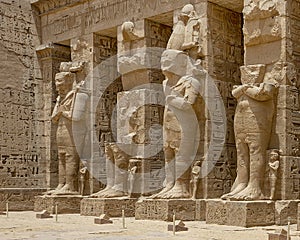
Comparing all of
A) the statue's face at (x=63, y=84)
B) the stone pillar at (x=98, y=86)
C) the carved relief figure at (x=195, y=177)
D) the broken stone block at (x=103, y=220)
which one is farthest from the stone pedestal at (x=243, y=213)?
the statue's face at (x=63, y=84)

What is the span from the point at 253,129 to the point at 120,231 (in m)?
2.74

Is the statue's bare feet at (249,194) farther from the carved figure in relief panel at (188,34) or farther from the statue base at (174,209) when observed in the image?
the carved figure in relief panel at (188,34)

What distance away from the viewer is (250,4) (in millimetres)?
10352

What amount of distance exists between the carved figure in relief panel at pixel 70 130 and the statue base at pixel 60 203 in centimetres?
19

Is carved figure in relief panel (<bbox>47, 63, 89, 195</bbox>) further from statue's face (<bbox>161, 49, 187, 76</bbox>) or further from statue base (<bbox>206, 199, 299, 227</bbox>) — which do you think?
statue base (<bbox>206, 199, 299, 227</bbox>)

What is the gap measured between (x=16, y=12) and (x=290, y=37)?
26.2 feet

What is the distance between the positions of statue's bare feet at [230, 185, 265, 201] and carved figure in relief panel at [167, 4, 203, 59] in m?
2.95

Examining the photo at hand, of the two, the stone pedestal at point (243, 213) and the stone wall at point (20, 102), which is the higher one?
the stone wall at point (20, 102)

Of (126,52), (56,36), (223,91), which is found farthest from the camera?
(56,36)

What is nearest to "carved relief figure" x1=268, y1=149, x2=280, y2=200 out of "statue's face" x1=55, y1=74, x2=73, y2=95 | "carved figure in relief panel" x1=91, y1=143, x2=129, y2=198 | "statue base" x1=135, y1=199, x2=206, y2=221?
"statue base" x1=135, y1=199, x2=206, y2=221

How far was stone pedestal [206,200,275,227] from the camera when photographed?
940 centimetres

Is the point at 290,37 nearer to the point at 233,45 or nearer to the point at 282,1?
the point at 282,1

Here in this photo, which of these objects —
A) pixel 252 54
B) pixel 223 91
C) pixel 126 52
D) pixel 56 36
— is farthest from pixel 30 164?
pixel 252 54

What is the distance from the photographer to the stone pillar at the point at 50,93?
15391 millimetres
